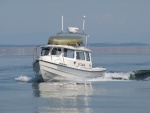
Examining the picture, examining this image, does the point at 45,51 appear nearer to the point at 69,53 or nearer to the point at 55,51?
the point at 55,51

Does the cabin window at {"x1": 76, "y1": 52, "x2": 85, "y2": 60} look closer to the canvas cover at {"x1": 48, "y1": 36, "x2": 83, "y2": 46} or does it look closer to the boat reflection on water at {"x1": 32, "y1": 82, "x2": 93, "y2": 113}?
the canvas cover at {"x1": 48, "y1": 36, "x2": 83, "y2": 46}

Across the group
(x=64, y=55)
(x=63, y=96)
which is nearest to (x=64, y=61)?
(x=64, y=55)

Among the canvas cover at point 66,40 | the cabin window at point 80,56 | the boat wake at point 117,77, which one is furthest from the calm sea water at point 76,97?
the canvas cover at point 66,40

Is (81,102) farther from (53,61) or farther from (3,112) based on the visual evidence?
(53,61)

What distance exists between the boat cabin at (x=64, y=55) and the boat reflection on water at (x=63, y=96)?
5.20 ft

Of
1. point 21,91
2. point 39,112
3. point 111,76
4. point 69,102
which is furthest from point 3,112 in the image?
point 111,76

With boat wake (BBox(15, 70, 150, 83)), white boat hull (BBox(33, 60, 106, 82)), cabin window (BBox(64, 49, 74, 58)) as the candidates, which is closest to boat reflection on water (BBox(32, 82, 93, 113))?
white boat hull (BBox(33, 60, 106, 82))

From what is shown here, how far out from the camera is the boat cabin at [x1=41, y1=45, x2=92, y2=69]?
53219mm

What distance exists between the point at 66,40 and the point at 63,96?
11608 mm

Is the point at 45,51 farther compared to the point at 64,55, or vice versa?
the point at 45,51

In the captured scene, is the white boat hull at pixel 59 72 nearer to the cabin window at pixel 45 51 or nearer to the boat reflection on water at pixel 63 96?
the boat reflection on water at pixel 63 96

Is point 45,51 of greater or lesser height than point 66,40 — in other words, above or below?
below

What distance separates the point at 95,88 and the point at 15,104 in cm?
1233

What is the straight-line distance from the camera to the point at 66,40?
5494cm
